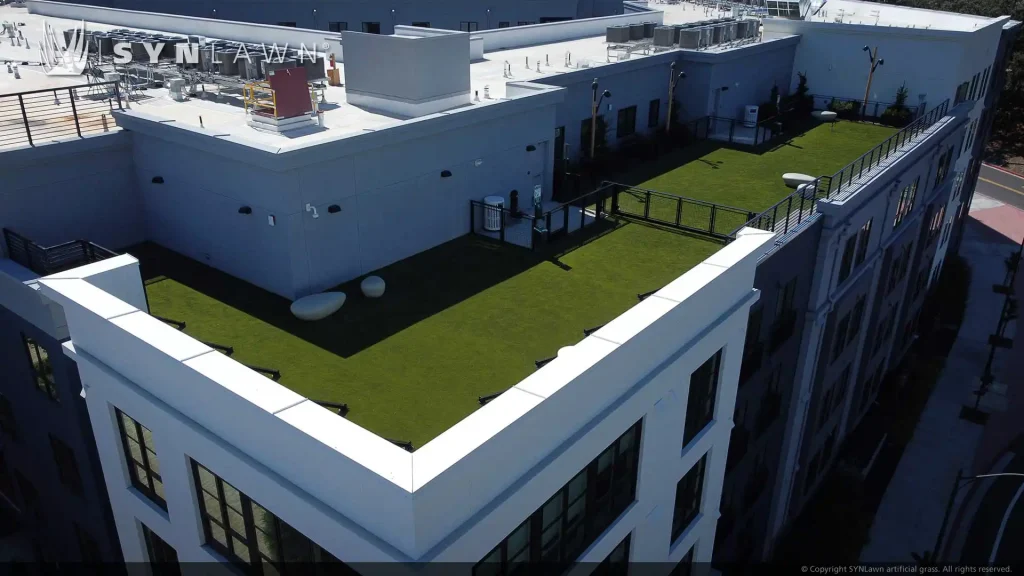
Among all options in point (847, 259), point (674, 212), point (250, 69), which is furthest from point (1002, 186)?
point (250, 69)

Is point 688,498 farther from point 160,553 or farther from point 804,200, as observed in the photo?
point 160,553

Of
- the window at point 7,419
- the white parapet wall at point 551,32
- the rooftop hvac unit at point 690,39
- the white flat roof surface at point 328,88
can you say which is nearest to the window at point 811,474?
the white flat roof surface at point 328,88

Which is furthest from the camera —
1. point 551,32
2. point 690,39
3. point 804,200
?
point 551,32

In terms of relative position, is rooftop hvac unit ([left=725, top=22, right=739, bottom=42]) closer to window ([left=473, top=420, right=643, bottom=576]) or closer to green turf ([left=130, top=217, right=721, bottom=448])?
green turf ([left=130, top=217, right=721, bottom=448])

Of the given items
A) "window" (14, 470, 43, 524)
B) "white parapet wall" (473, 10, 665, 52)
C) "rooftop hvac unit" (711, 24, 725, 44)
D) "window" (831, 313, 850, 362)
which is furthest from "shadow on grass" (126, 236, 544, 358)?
"rooftop hvac unit" (711, 24, 725, 44)

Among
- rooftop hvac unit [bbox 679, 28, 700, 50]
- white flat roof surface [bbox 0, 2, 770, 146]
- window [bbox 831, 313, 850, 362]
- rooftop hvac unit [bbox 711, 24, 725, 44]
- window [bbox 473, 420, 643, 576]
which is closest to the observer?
window [bbox 473, 420, 643, 576]

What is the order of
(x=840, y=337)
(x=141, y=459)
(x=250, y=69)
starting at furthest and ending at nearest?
(x=840, y=337)
(x=250, y=69)
(x=141, y=459)
